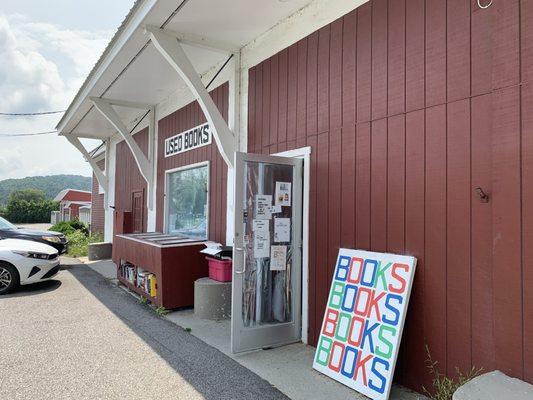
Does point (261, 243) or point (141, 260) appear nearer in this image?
point (261, 243)

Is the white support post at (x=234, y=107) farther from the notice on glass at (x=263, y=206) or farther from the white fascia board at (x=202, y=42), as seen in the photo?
the notice on glass at (x=263, y=206)

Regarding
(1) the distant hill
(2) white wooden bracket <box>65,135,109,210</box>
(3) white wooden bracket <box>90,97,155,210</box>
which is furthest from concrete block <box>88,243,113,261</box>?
(1) the distant hill

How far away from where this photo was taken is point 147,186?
961 centimetres

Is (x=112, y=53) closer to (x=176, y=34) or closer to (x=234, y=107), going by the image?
(x=176, y=34)

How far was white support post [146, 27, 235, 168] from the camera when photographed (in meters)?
5.21

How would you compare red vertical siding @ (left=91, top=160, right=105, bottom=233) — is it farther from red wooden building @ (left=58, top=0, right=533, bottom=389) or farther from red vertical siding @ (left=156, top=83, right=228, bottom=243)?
red wooden building @ (left=58, top=0, right=533, bottom=389)

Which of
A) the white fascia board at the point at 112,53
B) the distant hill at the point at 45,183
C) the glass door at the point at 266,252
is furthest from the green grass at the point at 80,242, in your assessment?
the distant hill at the point at 45,183

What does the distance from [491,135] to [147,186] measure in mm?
8139

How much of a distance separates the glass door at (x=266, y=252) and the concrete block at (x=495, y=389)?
2.22 m

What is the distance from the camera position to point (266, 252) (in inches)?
170

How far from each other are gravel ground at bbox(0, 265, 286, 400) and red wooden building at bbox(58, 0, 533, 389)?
1294mm

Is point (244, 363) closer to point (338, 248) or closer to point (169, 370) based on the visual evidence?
point (169, 370)

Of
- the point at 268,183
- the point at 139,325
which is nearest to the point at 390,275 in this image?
the point at 268,183

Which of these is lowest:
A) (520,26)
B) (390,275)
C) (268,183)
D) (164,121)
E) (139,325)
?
(139,325)
